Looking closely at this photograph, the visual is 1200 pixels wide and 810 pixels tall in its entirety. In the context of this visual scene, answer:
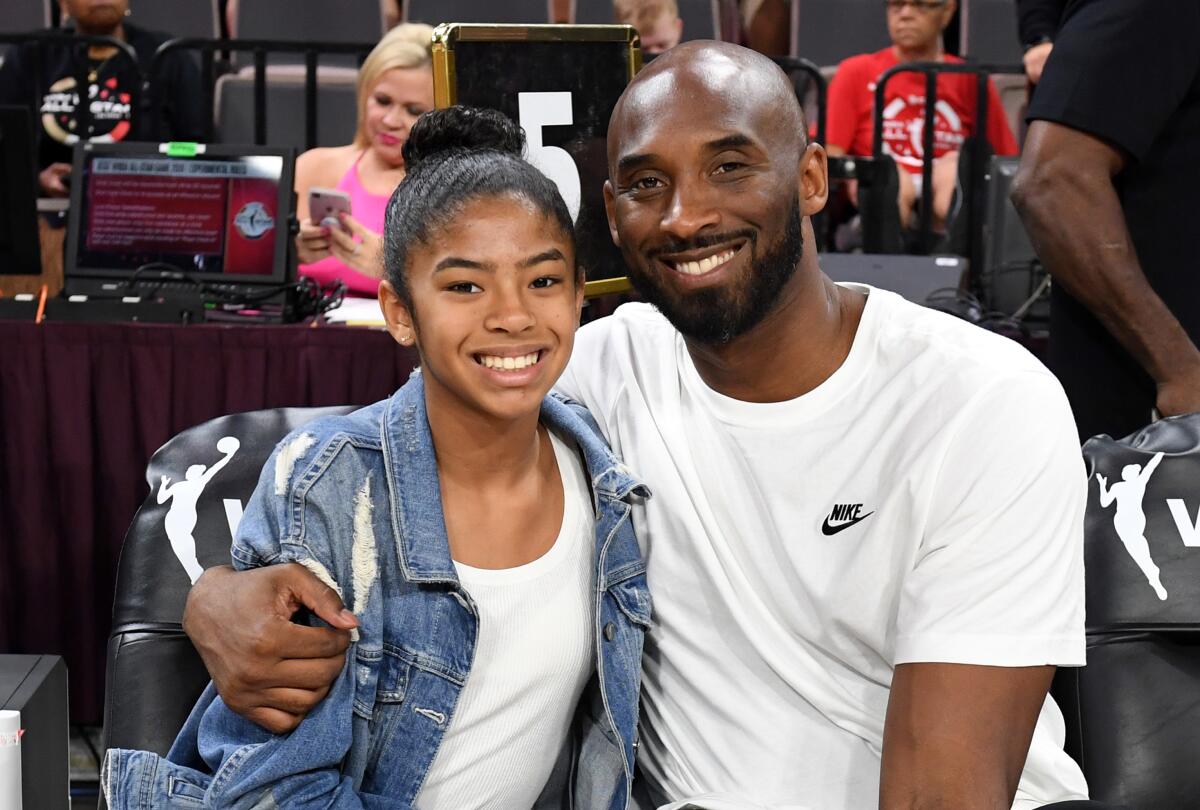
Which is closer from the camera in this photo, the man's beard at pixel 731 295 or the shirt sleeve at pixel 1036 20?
the man's beard at pixel 731 295

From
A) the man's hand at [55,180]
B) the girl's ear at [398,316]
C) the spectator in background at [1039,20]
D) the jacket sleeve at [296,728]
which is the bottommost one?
the jacket sleeve at [296,728]

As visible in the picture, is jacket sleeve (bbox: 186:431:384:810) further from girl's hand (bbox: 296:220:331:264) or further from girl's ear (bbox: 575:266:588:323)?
girl's hand (bbox: 296:220:331:264)

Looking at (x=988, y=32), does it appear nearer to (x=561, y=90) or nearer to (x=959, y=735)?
(x=561, y=90)

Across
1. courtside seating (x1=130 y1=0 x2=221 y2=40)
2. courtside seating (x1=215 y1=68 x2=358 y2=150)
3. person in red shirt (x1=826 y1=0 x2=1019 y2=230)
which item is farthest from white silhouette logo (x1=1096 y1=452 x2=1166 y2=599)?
courtside seating (x1=130 y1=0 x2=221 y2=40)

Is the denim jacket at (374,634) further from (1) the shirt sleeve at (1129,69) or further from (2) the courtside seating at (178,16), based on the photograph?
(2) the courtside seating at (178,16)

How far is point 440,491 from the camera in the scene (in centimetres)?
171

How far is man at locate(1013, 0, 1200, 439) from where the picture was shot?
2348 mm

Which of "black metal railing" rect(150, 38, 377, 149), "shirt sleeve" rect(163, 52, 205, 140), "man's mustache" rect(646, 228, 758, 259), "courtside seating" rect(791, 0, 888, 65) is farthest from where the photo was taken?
"courtside seating" rect(791, 0, 888, 65)

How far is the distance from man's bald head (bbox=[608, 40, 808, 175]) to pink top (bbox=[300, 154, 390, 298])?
2152 mm

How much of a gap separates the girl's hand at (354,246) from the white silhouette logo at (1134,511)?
98.4 inches

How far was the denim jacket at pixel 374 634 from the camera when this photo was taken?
5.12 ft

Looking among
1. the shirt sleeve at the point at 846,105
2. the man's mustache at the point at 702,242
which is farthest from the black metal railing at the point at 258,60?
the man's mustache at the point at 702,242

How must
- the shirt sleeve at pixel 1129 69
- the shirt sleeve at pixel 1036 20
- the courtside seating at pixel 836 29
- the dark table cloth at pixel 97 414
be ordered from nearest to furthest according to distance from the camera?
1. the shirt sleeve at pixel 1129 69
2. the shirt sleeve at pixel 1036 20
3. the dark table cloth at pixel 97 414
4. the courtside seating at pixel 836 29

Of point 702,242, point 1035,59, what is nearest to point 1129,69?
point 702,242
